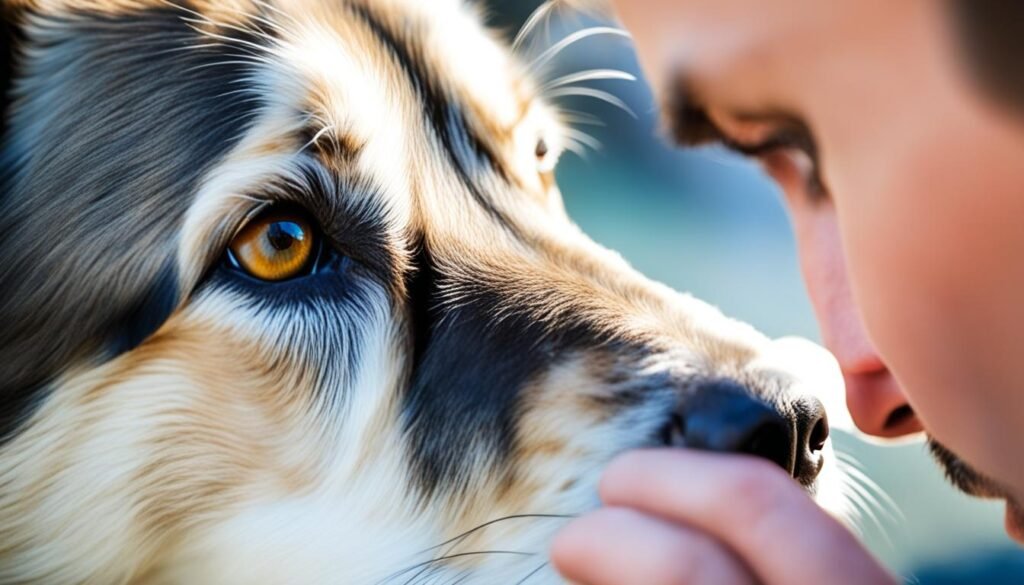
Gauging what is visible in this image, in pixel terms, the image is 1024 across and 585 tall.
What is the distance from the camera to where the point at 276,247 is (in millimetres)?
1256

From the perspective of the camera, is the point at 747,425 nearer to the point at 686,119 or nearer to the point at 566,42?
the point at 686,119

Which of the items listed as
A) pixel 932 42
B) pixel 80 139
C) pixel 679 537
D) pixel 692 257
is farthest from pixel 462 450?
pixel 692 257

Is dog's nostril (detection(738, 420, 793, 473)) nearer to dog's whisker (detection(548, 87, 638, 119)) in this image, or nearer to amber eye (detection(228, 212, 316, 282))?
amber eye (detection(228, 212, 316, 282))

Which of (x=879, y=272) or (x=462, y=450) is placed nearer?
(x=879, y=272)

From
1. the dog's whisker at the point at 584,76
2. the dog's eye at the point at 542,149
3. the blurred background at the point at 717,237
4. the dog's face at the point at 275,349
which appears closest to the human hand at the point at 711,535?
the dog's face at the point at 275,349

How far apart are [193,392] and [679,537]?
631 mm

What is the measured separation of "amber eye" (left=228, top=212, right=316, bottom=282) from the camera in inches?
48.8

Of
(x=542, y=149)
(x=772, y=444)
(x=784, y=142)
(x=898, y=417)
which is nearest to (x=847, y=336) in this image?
(x=898, y=417)

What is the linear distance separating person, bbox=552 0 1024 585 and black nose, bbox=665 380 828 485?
12 cm

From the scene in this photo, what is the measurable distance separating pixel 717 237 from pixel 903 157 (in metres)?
1.13

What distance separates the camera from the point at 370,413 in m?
1.21

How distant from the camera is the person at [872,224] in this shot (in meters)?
0.71

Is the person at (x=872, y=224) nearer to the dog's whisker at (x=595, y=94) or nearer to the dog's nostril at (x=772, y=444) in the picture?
the dog's nostril at (x=772, y=444)

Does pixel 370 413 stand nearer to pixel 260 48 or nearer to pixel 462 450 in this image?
pixel 462 450
